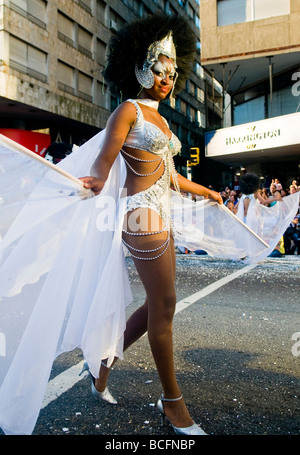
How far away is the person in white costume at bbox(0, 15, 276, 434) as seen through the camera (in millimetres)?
2162

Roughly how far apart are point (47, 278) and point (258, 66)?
2229 centimetres

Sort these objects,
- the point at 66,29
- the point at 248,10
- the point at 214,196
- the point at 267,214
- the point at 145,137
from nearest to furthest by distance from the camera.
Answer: the point at 145,137
the point at 214,196
the point at 267,214
the point at 248,10
the point at 66,29

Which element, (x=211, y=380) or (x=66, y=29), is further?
(x=66, y=29)

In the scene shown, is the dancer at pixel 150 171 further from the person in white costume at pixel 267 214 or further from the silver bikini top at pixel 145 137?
the person in white costume at pixel 267 214

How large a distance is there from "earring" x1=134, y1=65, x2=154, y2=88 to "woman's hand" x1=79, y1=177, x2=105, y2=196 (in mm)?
800

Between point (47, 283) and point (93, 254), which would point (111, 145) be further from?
point (47, 283)

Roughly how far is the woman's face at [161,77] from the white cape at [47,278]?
2.41 feet

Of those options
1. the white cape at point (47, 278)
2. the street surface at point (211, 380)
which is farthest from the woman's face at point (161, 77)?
the street surface at point (211, 380)

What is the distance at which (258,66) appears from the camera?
2191cm

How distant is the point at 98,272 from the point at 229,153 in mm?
19092

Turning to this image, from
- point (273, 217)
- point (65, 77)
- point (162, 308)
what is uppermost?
point (65, 77)

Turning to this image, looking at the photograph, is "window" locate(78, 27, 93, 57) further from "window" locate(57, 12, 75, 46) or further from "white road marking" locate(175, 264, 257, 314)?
"white road marking" locate(175, 264, 257, 314)

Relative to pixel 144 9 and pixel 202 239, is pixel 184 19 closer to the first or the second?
pixel 202 239

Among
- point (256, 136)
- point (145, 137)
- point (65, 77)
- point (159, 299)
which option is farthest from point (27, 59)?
point (159, 299)
